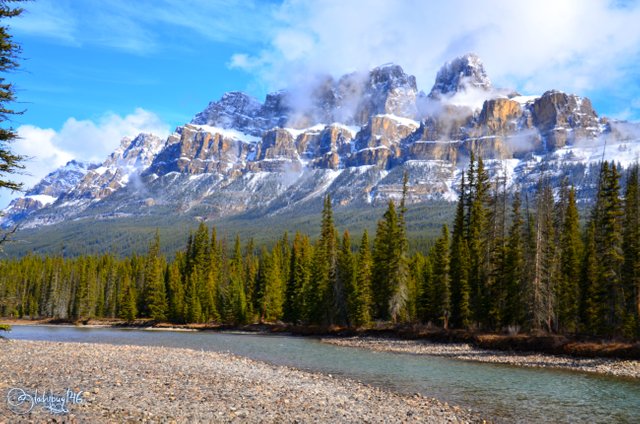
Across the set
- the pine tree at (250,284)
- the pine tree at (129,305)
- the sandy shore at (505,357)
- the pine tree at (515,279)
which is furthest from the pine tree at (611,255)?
the pine tree at (129,305)

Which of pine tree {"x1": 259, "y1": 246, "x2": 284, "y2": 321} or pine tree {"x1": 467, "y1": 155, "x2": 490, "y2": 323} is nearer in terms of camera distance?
pine tree {"x1": 467, "y1": 155, "x2": 490, "y2": 323}

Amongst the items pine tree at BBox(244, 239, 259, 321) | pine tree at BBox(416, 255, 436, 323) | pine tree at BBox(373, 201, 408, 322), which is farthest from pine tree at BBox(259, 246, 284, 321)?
pine tree at BBox(416, 255, 436, 323)

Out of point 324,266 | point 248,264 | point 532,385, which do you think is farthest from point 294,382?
point 248,264

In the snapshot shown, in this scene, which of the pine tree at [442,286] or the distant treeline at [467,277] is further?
the pine tree at [442,286]

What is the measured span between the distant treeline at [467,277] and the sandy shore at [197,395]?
18.0 feet

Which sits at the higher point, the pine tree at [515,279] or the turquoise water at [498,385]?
the pine tree at [515,279]

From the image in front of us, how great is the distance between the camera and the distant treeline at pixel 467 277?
48812 mm

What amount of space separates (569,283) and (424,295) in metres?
17.6

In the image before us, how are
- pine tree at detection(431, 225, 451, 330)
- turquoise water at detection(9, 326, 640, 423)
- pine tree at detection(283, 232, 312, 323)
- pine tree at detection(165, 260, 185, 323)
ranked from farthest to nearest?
1. pine tree at detection(165, 260, 185, 323)
2. pine tree at detection(283, 232, 312, 323)
3. pine tree at detection(431, 225, 451, 330)
4. turquoise water at detection(9, 326, 640, 423)

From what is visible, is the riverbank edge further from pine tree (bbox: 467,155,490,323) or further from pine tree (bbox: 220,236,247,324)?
pine tree (bbox: 467,155,490,323)

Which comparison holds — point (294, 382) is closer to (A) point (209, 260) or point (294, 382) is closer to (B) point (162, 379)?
(B) point (162, 379)

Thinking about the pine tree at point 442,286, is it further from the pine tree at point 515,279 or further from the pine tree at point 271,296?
the pine tree at point 271,296

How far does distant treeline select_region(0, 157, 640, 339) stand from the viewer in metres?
48.8
